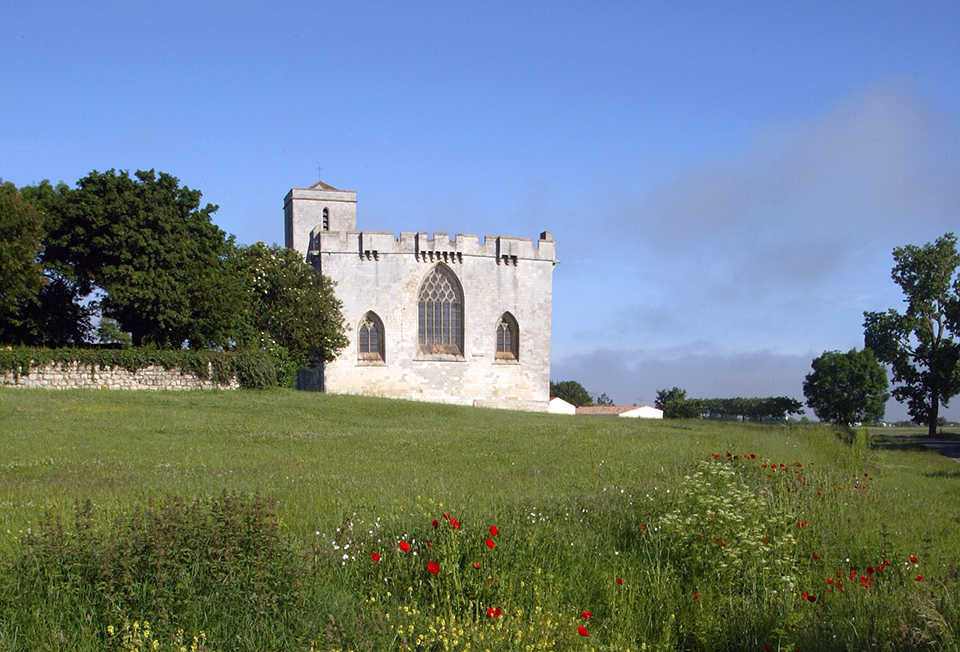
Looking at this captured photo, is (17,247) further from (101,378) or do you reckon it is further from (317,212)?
(317,212)

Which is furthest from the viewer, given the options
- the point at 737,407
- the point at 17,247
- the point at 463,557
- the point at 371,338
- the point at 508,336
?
the point at 737,407

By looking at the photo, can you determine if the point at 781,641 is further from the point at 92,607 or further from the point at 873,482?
the point at 873,482

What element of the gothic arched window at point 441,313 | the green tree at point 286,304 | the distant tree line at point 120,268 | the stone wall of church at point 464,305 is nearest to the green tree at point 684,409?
the stone wall of church at point 464,305

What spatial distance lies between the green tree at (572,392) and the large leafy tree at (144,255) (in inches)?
2400

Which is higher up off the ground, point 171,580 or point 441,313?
point 441,313

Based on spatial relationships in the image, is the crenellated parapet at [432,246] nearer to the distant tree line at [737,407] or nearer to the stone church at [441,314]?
the stone church at [441,314]

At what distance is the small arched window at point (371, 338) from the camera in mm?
41031

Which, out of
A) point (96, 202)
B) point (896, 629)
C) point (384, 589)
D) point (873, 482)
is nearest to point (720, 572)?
point (896, 629)

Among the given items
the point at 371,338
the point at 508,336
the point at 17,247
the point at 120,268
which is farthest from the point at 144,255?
the point at 508,336

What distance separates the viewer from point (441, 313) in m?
42.6

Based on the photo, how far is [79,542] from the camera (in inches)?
213

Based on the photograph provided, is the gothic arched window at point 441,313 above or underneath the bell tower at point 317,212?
underneath

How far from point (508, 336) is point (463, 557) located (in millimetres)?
37203

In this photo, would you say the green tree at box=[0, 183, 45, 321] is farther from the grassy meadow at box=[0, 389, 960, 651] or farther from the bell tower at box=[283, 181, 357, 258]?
the bell tower at box=[283, 181, 357, 258]
